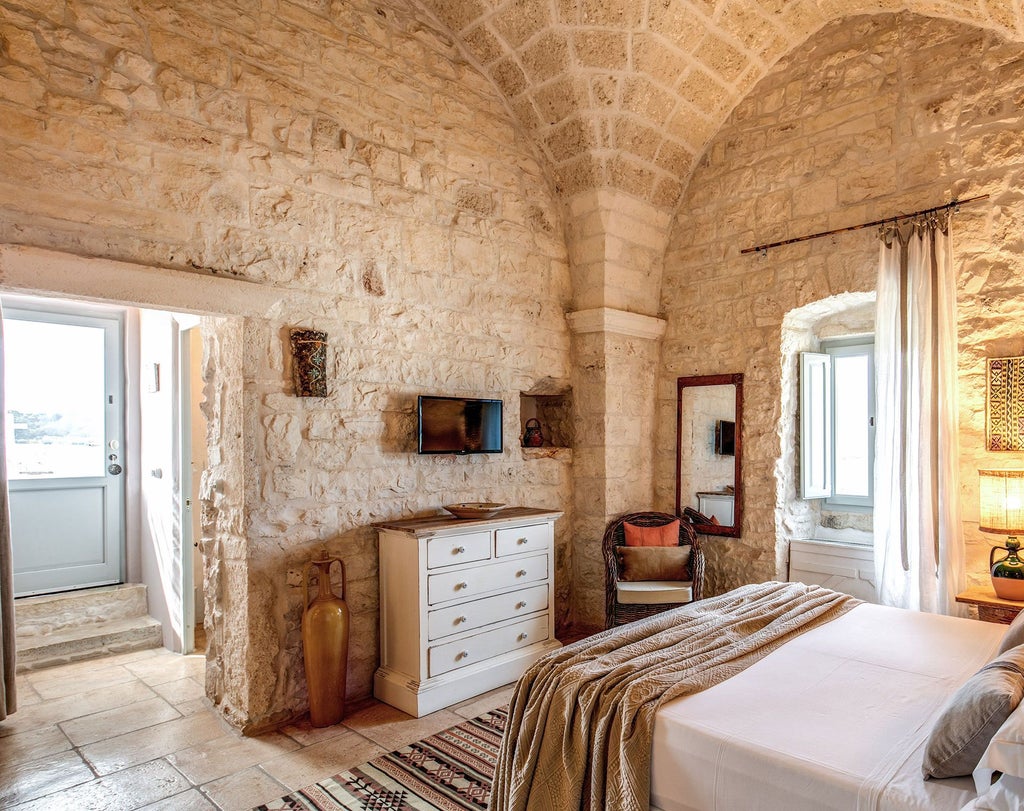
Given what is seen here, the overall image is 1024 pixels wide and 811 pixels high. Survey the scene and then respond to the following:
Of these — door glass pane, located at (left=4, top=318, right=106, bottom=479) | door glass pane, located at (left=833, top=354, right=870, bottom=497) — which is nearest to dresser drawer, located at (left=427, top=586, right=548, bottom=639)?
door glass pane, located at (left=833, top=354, right=870, bottom=497)

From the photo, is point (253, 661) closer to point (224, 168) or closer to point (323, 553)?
point (323, 553)

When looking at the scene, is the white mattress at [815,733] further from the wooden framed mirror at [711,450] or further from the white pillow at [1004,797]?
the wooden framed mirror at [711,450]

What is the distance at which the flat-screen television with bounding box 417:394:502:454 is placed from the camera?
373cm

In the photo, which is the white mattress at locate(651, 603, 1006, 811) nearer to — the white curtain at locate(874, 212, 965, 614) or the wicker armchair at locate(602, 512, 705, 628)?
the white curtain at locate(874, 212, 965, 614)

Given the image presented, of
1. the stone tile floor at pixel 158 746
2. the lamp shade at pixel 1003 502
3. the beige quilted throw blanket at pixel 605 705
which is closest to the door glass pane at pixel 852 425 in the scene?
the lamp shade at pixel 1003 502

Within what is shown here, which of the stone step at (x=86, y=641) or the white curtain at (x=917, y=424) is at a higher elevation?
the white curtain at (x=917, y=424)

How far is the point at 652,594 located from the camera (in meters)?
3.88

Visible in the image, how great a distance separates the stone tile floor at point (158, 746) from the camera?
2545 mm

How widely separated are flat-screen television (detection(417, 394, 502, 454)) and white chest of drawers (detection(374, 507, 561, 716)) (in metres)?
0.43

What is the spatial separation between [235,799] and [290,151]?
9.41 feet

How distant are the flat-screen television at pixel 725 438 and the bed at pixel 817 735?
2.24 meters

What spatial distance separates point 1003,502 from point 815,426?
1.39 meters

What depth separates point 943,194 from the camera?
143 inches

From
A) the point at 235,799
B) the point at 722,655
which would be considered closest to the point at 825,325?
the point at 722,655
